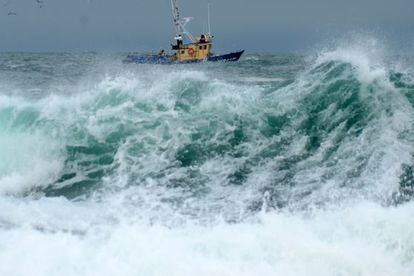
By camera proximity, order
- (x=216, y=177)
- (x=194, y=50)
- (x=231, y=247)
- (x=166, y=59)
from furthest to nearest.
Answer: (x=166, y=59), (x=194, y=50), (x=216, y=177), (x=231, y=247)

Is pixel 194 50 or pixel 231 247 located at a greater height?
pixel 194 50

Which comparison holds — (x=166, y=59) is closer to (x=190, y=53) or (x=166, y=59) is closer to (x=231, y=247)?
(x=190, y=53)

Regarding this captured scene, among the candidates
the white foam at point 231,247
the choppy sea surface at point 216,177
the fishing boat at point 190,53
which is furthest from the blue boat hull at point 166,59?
the white foam at point 231,247

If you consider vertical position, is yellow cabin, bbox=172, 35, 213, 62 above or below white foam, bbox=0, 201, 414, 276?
above

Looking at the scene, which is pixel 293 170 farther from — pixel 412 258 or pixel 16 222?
pixel 16 222

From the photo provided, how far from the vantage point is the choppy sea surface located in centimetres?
493

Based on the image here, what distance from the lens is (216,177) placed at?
8297 millimetres

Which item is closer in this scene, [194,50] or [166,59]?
[194,50]

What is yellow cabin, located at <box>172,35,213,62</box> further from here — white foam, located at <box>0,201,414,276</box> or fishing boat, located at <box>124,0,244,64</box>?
white foam, located at <box>0,201,414,276</box>

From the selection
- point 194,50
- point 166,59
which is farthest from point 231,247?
point 166,59

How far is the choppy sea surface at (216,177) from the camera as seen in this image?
16.2ft

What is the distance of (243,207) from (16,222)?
2.92m

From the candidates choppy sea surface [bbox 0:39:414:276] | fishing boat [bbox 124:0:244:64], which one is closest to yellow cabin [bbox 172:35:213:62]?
fishing boat [bbox 124:0:244:64]

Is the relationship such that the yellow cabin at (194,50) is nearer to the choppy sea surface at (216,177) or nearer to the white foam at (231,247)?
the choppy sea surface at (216,177)
